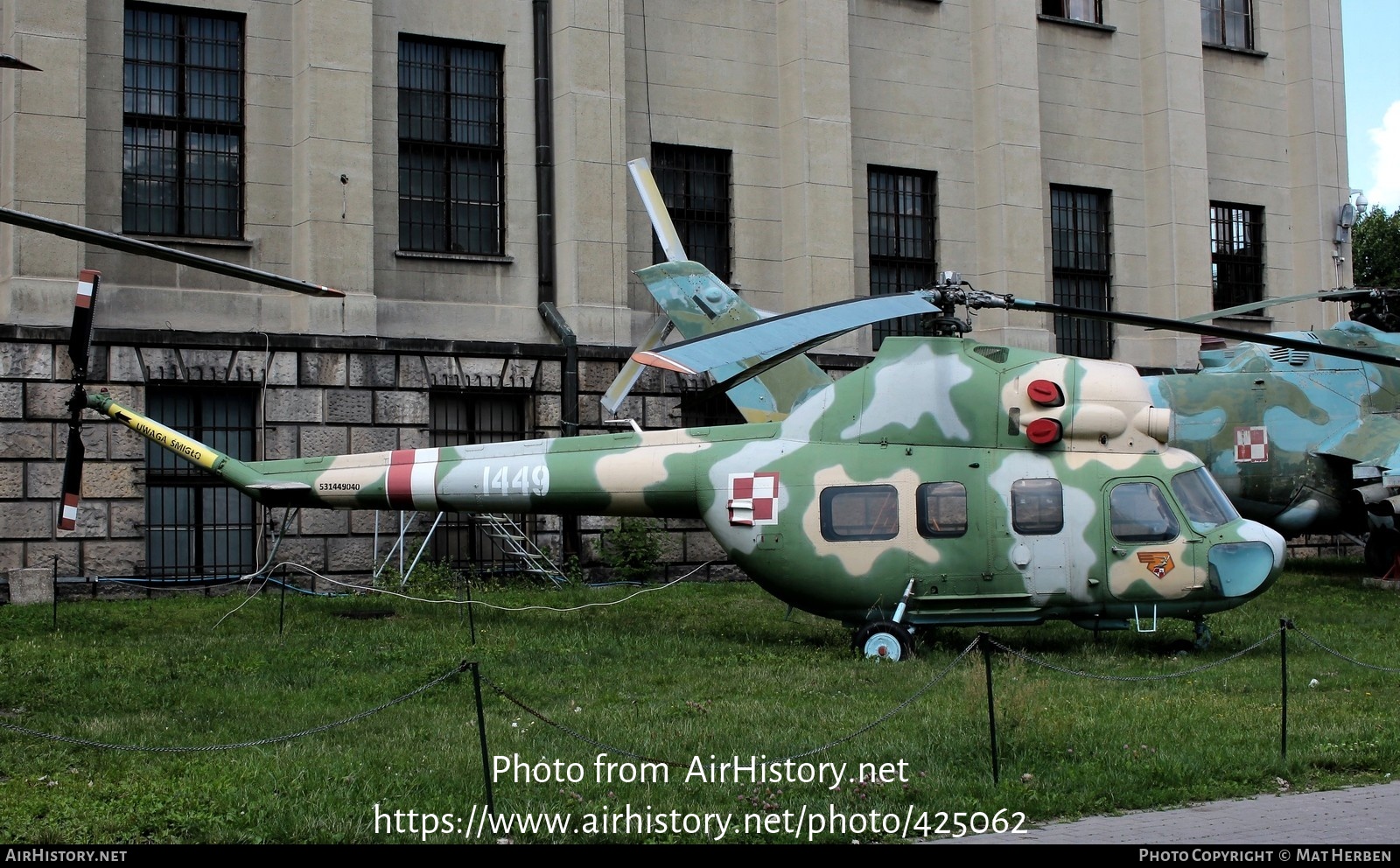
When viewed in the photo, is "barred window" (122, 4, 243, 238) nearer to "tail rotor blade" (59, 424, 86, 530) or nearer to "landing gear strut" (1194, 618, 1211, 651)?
"tail rotor blade" (59, 424, 86, 530)

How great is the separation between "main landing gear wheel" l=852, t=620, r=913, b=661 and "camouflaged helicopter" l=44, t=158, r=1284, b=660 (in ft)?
0.05

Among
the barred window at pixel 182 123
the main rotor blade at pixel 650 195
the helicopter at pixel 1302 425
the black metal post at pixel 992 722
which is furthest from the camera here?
the barred window at pixel 182 123

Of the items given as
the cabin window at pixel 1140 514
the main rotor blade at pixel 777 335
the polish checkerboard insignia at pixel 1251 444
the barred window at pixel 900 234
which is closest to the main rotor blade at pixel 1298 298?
the polish checkerboard insignia at pixel 1251 444

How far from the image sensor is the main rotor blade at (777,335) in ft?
39.5

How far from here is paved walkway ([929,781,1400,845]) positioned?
822 centimetres

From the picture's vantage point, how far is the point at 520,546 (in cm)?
2386

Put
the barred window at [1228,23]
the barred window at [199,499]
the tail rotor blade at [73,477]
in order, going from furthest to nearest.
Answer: the barred window at [1228,23] < the barred window at [199,499] < the tail rotor blade at [73,477]

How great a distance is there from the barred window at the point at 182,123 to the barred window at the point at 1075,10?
1684cm

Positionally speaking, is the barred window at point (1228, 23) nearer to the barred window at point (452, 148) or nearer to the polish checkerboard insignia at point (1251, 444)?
the polish checkerboard insignia at point (1251, 444)

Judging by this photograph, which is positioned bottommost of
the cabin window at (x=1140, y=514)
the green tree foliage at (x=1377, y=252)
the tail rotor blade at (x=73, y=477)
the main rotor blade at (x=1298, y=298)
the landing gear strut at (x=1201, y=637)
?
the landing gear strut at (x=1201, y=637)

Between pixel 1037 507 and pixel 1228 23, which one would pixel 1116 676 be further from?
pixel 1228 23
